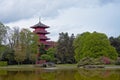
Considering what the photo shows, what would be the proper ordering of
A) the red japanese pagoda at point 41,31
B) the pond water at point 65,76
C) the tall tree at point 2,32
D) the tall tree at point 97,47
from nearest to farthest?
the pond water at point 65,76 → the tall tree at point 97,47 → the tall tree at point 2,32 → the red japanese pagoda at point 41,31

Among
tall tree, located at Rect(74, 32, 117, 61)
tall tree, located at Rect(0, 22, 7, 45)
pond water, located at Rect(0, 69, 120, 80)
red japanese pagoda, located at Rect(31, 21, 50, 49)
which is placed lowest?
pond water, located at Rect(0, 69, 120, 80)

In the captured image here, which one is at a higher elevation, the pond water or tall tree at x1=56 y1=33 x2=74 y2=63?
tall tree at x1=56 y1=33 x2=74 y2=63

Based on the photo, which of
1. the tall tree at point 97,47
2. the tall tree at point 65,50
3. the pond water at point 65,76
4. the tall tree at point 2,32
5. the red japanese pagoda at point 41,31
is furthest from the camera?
the red japanese pagoda at point 41,31

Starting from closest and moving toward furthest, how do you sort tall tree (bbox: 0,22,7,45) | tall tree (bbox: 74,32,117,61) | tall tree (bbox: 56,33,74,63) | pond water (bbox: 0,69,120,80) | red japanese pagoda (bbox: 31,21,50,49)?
pond water (bbox: 0,69,120,80), tall tree (bbox: 74,32,117,61), tall tree (bbox: 0,22,7,45), tall tree (bbox: 56,33,74,63), red japanese pagoda (bbox: 31,21,50,49)

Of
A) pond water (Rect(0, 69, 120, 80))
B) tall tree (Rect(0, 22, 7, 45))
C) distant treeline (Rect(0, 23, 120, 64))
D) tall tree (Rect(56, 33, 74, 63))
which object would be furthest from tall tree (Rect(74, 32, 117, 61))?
pond water (Rect(0, 69, 120, 80))

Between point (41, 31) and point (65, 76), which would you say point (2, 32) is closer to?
point (41, 31)

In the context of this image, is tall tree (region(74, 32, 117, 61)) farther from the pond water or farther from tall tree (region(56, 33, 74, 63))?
the pond water

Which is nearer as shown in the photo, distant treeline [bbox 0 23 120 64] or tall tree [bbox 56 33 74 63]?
distant treeline [bbox 0 23 120 64]

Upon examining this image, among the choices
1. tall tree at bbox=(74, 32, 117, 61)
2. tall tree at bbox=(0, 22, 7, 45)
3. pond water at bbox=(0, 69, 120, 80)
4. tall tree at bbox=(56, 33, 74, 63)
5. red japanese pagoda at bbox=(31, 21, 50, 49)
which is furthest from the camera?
red japanese pagoda at bbox=(31, 21, 50, 49)

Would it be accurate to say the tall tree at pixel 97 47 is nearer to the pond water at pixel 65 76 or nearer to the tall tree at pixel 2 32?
the tall tree at pixel 2 32

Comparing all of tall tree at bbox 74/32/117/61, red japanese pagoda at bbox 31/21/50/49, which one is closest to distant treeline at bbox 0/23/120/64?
tall tree at bbox 74/32/117/61

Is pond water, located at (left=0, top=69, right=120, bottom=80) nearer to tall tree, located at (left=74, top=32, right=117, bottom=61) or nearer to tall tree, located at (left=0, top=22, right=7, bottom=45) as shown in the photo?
tall tree, located at (left=74, top=32, right=117, bottom=61)

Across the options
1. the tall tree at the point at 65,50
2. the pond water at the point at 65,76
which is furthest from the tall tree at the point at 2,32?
the pond water at the point at 65,76

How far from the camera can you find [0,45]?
202ft
